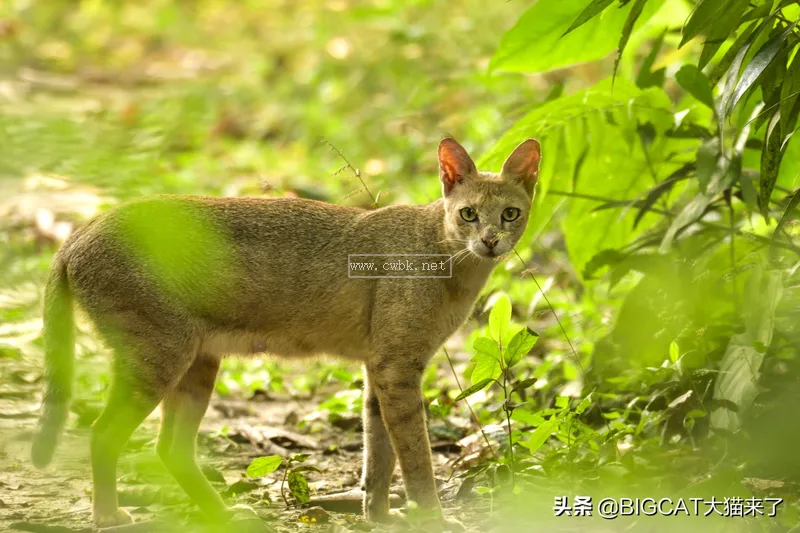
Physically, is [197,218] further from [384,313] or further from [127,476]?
[127,476]

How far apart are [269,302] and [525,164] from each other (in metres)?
1.10

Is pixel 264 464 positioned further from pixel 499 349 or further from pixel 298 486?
pixel 499 349

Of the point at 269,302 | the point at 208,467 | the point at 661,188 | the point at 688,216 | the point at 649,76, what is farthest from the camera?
the point at 649,76

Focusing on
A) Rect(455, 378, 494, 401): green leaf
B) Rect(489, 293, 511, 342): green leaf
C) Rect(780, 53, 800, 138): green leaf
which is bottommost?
Rect(455, 378, 494, 401): green leaf

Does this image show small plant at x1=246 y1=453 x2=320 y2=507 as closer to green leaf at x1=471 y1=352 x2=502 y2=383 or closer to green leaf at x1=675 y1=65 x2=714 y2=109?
green leaf at x1=471 y1=352 x2=502 y2=383

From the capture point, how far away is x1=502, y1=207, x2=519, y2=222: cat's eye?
3562 millimetres

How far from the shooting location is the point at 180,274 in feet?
10.7

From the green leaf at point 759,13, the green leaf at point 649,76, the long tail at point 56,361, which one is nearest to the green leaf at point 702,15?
the green leaf at point 759,13

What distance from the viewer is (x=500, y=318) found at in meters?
3.20

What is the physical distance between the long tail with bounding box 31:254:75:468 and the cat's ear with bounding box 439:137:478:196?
4.69 feet

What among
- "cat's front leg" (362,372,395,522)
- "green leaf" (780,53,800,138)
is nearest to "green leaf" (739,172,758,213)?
"green leaf" (780,53,800,138)

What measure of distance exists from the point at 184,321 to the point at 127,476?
0.86 meters

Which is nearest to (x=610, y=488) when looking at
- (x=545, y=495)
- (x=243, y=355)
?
(x=545, y=495)

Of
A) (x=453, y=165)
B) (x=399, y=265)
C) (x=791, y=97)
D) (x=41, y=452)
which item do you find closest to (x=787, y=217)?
(x=791, y=97)
